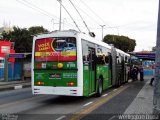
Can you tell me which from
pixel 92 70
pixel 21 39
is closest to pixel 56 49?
pixel 92 70

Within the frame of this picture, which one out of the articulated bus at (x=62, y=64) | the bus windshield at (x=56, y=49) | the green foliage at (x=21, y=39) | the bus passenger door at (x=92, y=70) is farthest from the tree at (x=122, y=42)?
the bus windshield at (x=56, y=49)

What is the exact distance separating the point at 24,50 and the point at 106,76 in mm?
46739

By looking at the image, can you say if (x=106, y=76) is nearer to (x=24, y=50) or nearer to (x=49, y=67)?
(x=49, y=67)

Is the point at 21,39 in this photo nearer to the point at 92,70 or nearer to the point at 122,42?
the point at 122,42

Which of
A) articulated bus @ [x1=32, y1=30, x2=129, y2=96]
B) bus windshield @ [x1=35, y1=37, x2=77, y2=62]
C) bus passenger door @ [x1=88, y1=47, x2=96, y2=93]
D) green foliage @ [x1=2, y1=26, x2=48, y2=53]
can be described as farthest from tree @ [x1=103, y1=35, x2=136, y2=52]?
bus windshield @ [x1=35, y1=37, x2=77, y2=62]

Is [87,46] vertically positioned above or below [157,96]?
above

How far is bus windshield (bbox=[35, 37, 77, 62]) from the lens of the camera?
15039 mm

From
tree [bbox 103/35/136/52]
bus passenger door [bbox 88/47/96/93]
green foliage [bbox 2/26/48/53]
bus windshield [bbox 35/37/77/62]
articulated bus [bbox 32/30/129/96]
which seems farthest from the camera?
tree [bbox 103/35/136/52]

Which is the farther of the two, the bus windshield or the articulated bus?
the bus windshield

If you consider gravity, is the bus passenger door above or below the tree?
below

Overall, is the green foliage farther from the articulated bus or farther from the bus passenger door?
the articulated bus

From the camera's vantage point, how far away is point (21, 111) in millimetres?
12633

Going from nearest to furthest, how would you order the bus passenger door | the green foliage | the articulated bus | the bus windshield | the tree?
the articulated bus, the bus windshield, the bus passenger door, the green foliage, the tree

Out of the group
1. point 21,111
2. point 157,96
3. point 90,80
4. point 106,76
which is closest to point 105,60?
point 106,76
